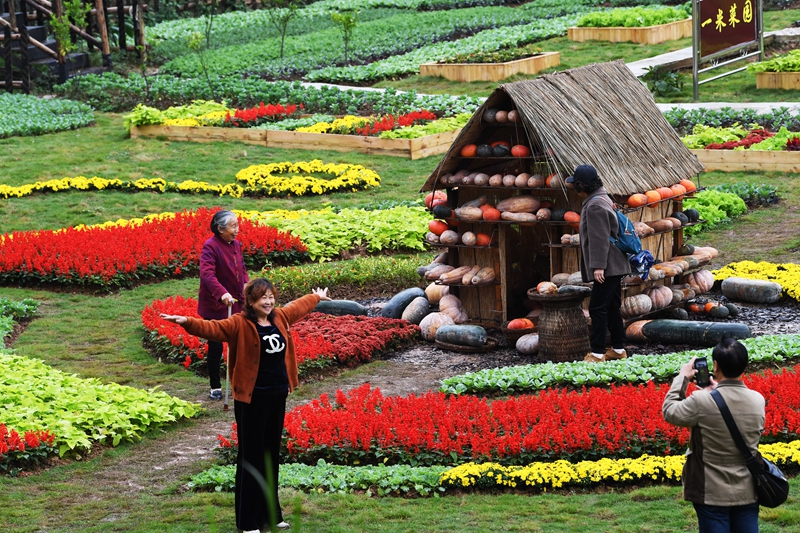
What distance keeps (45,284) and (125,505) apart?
7.67 m

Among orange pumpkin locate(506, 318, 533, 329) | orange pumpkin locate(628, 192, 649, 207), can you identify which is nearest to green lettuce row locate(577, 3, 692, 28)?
orange pumpkin locate(628, 192, 649, 207)

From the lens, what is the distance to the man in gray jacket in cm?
1070

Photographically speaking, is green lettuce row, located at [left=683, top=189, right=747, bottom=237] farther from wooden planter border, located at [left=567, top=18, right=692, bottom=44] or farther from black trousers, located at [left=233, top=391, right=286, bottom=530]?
wooden planter border, located at [left=567, top=18, right=692, bottom=44]

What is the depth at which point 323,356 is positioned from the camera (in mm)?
11547

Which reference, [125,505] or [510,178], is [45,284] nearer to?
[510,178]

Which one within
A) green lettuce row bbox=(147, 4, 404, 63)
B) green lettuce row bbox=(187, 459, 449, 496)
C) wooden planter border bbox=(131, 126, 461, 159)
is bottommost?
green lettuce row bbox=(187, 459, 449, 496)

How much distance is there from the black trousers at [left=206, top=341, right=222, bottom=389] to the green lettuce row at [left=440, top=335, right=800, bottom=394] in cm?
210

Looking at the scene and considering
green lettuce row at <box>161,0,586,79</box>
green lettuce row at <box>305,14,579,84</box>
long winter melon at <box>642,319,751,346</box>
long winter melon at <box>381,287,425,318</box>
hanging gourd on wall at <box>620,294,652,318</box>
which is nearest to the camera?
long winter melon at <box>642,319,751,346</box>

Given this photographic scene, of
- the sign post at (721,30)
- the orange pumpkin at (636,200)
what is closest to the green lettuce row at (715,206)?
the orange pumpkin at (636,200)

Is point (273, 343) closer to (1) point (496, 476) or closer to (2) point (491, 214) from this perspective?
(1) point (496, 476)

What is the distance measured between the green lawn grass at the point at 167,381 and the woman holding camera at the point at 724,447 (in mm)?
1444

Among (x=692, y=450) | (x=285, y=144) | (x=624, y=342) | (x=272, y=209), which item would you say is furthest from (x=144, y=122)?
(x=692, y=450)

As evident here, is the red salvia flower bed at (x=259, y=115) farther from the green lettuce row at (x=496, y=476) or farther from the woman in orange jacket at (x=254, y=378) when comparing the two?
the woman in orange jacket at (x=254, y=378)

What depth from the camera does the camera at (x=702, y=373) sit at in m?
5.60
